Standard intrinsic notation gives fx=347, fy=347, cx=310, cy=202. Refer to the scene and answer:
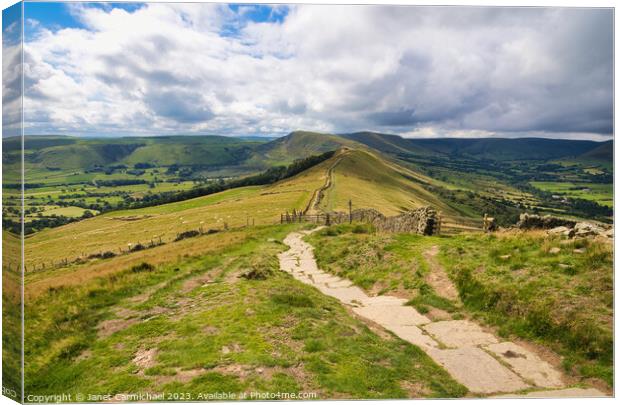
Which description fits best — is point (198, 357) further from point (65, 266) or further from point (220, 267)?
point (65, 266)

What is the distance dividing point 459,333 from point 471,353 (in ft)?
4.42

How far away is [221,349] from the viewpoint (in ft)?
31.6

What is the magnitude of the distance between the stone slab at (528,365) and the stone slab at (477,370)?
31cm

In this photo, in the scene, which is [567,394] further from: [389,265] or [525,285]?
[389,265]

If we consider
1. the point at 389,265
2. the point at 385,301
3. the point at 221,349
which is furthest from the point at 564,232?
the point at 221,349

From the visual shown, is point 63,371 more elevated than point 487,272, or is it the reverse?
point 487,272

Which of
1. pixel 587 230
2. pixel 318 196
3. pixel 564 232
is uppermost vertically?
pixel 587 230

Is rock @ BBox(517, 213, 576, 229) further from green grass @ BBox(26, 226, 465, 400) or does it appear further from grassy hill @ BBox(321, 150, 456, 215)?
grassy hill @ BBox(321, 150, 456, 215)

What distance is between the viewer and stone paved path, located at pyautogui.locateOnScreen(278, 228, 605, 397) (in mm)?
9016

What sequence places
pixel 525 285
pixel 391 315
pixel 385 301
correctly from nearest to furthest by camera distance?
pixel 525 285, pixel 391 315, pixel 385 301

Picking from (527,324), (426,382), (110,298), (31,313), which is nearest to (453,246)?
(527,324)

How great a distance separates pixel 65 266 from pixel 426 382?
53012mm

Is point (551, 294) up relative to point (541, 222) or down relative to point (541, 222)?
down

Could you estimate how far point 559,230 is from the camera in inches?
699
